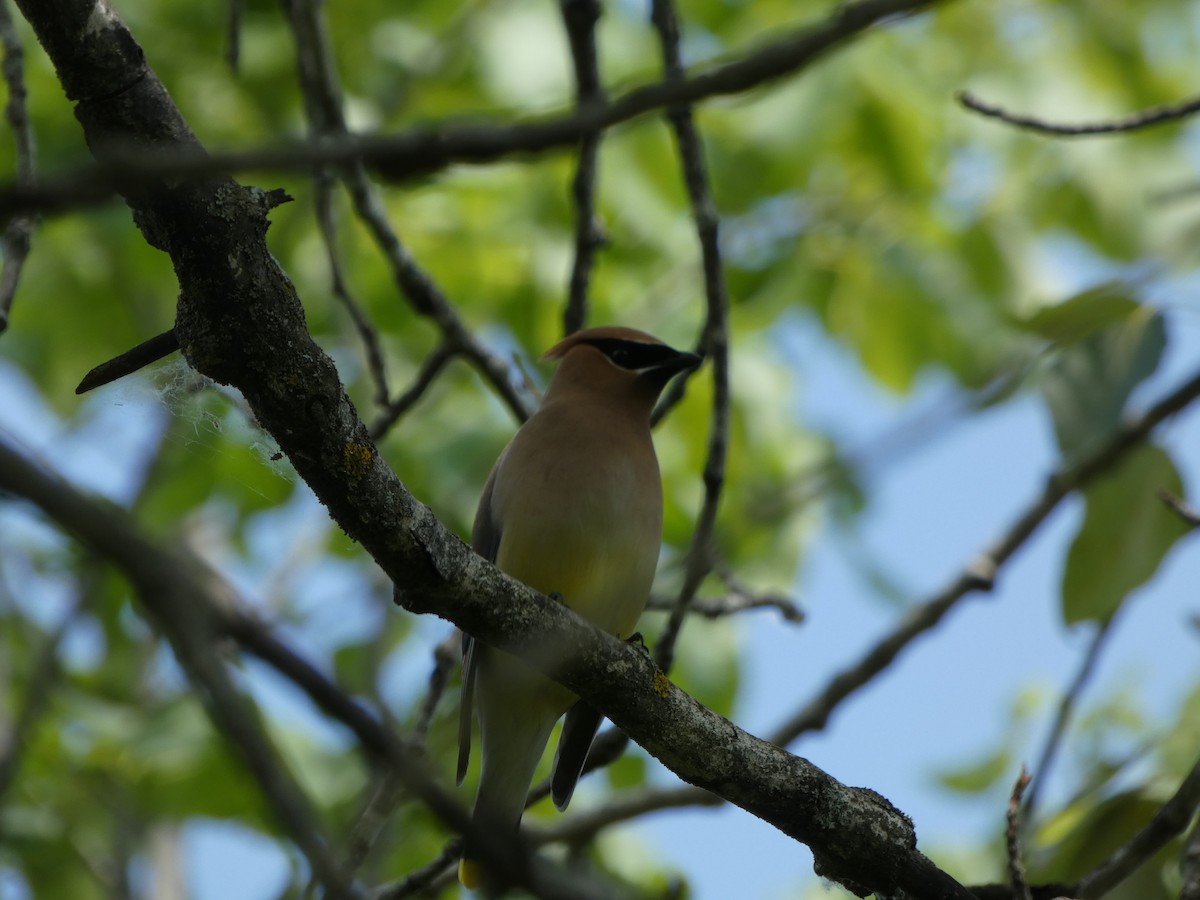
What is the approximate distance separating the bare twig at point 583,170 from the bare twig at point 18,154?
1428 millimetres

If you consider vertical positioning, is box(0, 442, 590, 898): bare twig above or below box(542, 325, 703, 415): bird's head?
below

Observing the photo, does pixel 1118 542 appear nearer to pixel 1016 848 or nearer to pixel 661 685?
pixel 1016 848

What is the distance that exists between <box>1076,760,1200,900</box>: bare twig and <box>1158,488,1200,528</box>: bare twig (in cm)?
76

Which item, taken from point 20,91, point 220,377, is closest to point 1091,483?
point 220,377

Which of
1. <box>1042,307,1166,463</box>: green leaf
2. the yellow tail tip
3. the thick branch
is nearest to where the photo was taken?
the thick branch

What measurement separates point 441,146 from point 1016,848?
84.5 inches

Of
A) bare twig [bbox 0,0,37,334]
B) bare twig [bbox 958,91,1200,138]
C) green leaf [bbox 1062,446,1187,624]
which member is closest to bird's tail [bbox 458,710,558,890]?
green leaf [bbox 1062,446,1187,624]

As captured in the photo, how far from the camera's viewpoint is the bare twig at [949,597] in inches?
174

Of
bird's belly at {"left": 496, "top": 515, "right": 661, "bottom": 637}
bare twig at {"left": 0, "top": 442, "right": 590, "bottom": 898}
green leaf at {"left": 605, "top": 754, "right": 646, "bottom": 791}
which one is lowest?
bare twig at {"left": 0, "top": 442, "right": 590, "bottom": 898}

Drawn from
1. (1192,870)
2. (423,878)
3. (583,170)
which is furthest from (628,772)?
(1192,870)

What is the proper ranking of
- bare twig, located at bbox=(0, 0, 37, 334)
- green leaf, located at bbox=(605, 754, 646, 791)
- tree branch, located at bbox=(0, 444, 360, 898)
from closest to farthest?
tree branch, located at bbox=(0, 444, 360, 898) → bare twig, located at bbox=(0, 0, 37, 334) → green leaf, located at bbox=(605, 754, 646, 791)

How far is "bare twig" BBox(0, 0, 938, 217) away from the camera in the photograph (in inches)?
42.8

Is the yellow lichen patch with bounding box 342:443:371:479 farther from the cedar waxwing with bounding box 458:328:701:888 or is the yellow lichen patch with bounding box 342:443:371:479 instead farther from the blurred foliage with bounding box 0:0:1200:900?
the blurred foliage with bounding box 0:0:1200:900

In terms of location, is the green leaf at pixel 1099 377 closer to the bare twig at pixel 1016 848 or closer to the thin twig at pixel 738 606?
the bare twig at pixel 1016 848
